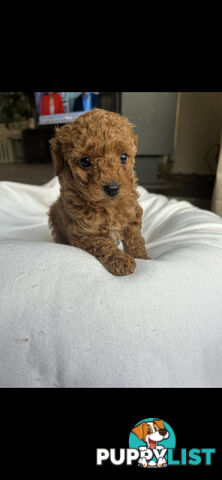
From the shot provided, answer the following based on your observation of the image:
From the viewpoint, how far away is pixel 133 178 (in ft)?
3.06

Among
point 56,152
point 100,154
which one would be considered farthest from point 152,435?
point 56,152

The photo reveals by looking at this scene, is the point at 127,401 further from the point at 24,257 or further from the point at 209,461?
the point at 24,257

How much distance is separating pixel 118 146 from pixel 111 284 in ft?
1.38

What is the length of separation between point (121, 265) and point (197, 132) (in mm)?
2545

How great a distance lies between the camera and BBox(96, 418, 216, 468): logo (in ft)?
2.14

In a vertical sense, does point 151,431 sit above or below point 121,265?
below

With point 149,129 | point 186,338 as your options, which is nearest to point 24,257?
point 186,338

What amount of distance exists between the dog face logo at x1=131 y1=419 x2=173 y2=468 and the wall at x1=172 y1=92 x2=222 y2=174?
7.25ft

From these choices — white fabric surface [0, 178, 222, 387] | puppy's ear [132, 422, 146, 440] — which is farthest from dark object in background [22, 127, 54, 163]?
puppy's ear [132, 422, 146, 440]

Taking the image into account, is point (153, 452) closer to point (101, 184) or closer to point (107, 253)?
point (107, 253)

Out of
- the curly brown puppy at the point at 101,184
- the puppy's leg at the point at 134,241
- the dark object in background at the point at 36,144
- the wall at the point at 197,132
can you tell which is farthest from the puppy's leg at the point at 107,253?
the wall at the point at 197,132

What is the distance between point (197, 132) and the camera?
294cm
